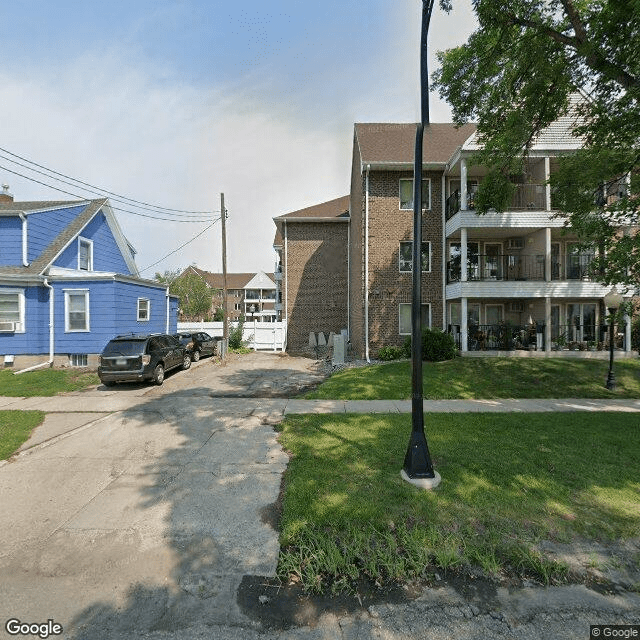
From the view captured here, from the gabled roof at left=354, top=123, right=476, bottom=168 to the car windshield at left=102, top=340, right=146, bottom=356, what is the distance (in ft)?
43.8

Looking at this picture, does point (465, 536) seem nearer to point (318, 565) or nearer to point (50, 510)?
point (318, 565)

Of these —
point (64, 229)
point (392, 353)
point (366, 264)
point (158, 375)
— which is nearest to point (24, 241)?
point (64, 229)

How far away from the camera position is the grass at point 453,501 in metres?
3.21

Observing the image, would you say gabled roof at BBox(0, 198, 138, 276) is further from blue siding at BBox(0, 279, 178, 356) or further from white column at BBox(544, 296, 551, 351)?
white column at BBox(544, 296, 551, 351)

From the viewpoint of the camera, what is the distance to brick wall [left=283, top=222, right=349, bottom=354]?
23.5m

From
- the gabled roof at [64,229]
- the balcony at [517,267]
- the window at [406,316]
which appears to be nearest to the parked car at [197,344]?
the gabled roof at [64,229]

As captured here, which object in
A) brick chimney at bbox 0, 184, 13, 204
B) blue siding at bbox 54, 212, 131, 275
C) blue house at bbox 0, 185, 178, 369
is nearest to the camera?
blue house at bbox 0, 185, 178, 369

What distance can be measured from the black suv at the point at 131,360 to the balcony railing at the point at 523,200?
47.2 feet

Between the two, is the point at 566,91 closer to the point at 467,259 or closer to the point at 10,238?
the point at 467,259

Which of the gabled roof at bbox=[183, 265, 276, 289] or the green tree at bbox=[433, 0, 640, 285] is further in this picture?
the gabled roof at bbox=[183, 265, 276, 289]

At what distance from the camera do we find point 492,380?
443 inches

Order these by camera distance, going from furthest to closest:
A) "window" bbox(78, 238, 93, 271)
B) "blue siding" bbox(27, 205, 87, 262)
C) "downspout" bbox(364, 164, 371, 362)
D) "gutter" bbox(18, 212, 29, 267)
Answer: "window" bbox(78, 238, 93, 271), "downspout" bbox(364, 164, 371, 362), "blue siding" bbox(27, 205, 87, 262), "gutter" bbox(18, 212, 29, 267)

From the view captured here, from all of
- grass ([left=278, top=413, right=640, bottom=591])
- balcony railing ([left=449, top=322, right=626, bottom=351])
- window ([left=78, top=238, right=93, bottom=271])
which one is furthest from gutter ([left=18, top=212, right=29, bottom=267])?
balcony railing ([left=449, top=322, right=626, bottom=351])

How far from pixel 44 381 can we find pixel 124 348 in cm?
385
